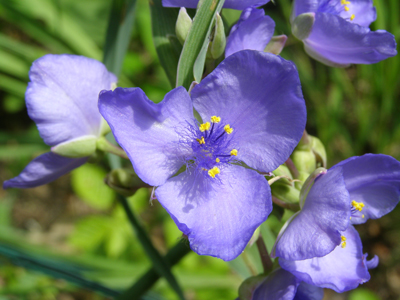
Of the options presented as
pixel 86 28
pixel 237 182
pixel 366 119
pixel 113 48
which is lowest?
pixel 366 119

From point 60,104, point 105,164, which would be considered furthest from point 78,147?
point 105,164

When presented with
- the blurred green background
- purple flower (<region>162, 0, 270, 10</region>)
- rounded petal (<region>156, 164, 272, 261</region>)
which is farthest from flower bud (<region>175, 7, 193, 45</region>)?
the blurred green background

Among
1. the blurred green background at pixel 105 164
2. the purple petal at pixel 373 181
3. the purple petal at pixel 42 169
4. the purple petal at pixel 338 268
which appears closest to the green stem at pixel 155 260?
the purple petal at pixel 42 169

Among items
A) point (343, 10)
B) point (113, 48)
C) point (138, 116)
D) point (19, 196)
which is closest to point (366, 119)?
point (343, 10)

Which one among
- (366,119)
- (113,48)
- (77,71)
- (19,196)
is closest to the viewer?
(77,71)

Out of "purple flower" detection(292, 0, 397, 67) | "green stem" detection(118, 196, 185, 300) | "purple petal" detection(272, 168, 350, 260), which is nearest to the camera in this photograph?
"purple petal" detection(272, 168, 350, 260)

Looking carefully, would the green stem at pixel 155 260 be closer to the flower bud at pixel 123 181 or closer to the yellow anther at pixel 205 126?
the flower bud at pixel 123 181

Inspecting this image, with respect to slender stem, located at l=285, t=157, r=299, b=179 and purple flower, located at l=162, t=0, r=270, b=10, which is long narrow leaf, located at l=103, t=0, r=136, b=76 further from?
slender stem, located at l=285, t=157, r=299, b=179

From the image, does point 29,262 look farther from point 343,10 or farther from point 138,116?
point 343,10
